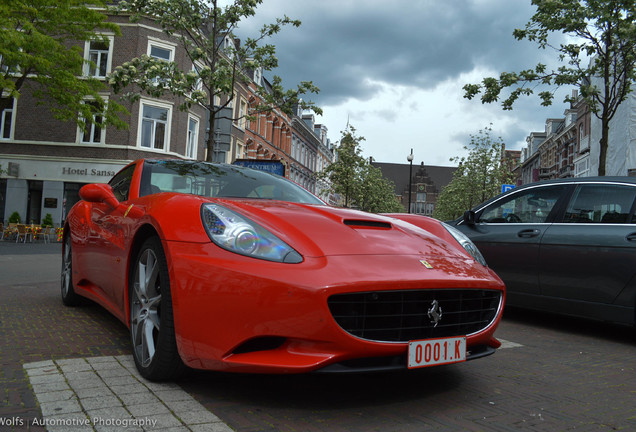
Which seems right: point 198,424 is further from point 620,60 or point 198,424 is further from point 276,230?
point 620,60

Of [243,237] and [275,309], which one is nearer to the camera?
[275,309]

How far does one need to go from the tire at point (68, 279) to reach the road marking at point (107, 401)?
2.05 meters

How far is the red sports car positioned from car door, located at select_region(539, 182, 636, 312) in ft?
6.63

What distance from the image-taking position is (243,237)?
8.48ft

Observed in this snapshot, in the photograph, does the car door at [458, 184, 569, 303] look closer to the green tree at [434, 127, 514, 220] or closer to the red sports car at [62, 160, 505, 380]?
the red sports car at [62, 160, 505, 380]

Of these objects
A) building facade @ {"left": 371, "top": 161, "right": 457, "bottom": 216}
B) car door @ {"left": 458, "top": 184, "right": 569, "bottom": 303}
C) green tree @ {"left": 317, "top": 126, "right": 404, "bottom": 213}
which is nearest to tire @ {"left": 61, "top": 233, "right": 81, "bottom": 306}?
car door @ {"left": 458, "top": 184, "right": 569, "bottom": 303}

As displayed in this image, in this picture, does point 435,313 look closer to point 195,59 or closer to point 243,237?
point 243,237

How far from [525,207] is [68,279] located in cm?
473

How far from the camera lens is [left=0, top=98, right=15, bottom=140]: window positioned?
26.7m

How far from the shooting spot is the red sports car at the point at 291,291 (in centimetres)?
234

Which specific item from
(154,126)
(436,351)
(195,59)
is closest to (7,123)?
(154,126)

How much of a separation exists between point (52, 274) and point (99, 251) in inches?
234

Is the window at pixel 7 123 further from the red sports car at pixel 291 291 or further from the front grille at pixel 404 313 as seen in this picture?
the front grille at pixel 404 313

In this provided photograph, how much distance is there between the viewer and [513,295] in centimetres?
538
